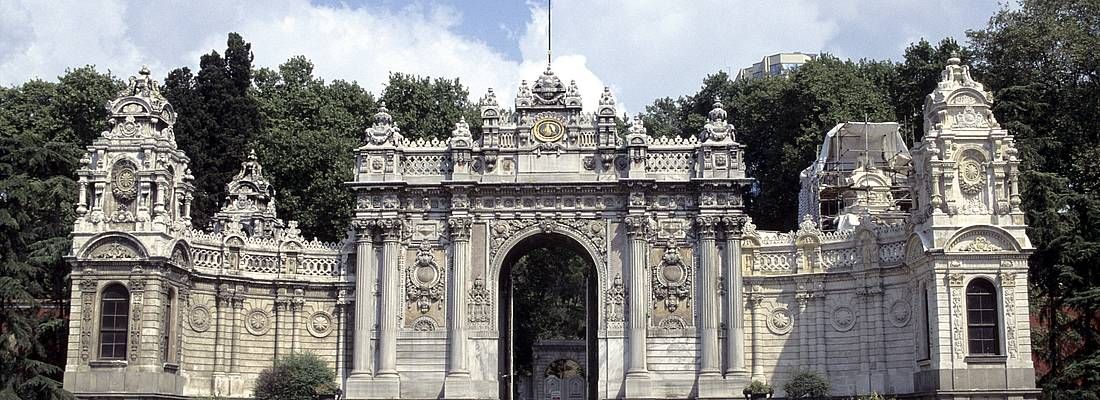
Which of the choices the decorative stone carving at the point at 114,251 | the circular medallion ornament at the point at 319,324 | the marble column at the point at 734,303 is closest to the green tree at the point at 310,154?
the circular medallion ornament at the point at 319,324

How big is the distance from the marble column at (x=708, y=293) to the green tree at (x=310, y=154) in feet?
63.5

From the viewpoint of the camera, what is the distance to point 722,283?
37.2 metres

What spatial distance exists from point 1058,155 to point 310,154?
2803 centimetres

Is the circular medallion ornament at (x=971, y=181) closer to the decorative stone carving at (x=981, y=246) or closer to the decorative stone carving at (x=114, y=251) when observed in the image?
the decorative stone carving at (x=981, y=246)

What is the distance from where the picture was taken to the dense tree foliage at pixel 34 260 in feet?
111

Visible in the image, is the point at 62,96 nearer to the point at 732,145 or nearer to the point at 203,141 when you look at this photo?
the point at 203,141

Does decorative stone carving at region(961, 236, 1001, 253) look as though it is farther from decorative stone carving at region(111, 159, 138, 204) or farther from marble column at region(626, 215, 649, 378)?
decorative stone carving at region(111, 159, 138, 204)

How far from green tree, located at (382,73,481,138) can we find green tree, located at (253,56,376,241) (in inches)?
74.3

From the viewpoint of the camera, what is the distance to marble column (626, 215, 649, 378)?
3675 cm

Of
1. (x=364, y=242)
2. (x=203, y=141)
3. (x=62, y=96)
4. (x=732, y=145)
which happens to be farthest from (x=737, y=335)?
(x=62, y=96)

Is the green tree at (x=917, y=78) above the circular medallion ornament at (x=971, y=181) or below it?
above

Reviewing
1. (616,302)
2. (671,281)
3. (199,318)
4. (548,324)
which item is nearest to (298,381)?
(199,318)

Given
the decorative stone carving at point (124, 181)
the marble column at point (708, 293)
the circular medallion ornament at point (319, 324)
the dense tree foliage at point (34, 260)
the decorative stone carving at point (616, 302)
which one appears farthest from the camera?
the circular medallion ornament at point (319, 324)

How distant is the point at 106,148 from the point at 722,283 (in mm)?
17246
